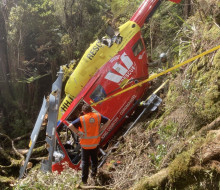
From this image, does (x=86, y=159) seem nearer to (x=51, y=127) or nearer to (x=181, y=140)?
(x=51, y=127)

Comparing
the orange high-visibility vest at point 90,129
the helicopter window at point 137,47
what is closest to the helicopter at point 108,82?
the helicopter window at point 137,47

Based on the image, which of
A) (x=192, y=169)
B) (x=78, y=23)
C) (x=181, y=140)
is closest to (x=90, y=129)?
(x=181, y=140)

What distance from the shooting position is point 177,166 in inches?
110

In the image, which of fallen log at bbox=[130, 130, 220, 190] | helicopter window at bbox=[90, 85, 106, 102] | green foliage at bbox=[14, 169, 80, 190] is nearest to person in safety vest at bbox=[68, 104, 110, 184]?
green foliage at bbox=[14, 169, 80, 190]

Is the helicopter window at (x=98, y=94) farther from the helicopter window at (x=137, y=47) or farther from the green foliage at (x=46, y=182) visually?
the green foliage at (x=46, y=182)

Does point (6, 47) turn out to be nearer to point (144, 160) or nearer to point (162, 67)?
point (162, 67)

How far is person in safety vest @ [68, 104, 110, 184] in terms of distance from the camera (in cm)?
A: 412

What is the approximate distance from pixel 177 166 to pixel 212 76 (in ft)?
7.69

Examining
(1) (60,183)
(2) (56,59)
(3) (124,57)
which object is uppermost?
(3) (124,57)

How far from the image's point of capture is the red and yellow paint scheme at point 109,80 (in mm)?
6141

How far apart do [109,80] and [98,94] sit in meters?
0.45

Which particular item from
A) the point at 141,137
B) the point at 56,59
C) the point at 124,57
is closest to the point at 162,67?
the point at 124,57

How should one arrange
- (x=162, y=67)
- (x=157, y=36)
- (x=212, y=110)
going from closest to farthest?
(x=212, y=110) → (x=162, y=67) → (x=157, y=36)

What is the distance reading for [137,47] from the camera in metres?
6.80
